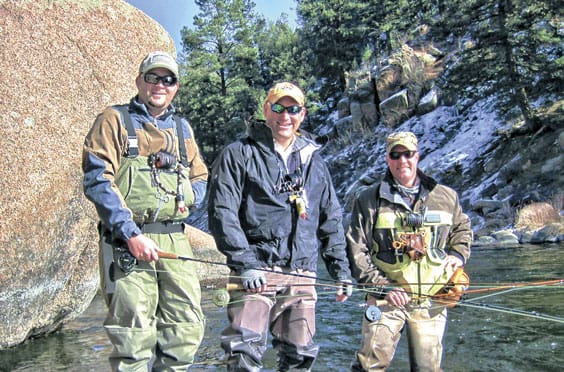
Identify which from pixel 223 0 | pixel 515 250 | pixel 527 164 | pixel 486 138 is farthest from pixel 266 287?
pixel 223 0

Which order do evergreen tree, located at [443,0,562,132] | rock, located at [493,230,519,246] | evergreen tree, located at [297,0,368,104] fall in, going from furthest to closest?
evergreen tree, located at [297,0,368,104]
evergreen tree, located at [443,0,562,132]
rock, located at [493,230,519,246]

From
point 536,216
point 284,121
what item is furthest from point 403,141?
point 536,216

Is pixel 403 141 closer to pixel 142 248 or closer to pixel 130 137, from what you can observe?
pixel 130 137

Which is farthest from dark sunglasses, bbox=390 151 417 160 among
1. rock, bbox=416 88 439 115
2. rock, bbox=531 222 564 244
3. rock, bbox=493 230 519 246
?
rock, bbox=416 88 439 115

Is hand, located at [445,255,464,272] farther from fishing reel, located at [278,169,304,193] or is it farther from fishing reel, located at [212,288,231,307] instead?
fishing reel, located at [212,288,231,307]

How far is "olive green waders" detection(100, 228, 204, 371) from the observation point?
3.35m

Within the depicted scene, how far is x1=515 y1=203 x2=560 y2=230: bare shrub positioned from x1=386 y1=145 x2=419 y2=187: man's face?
12.2 metres

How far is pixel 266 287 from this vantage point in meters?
3.69

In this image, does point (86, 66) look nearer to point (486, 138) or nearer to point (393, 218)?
point (393, 218)

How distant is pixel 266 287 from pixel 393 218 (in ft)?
3.78

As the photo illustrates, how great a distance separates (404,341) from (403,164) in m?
2.55

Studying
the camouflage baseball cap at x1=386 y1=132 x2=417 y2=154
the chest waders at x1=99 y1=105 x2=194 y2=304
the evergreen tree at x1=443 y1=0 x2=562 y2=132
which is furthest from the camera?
the evergreen tree at x1=443 y1=0 x2=562 y2=132

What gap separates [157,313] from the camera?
358cm

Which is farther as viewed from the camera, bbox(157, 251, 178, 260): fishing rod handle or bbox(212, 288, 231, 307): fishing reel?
bbox(212, 288, 231, 307): fishing reel
